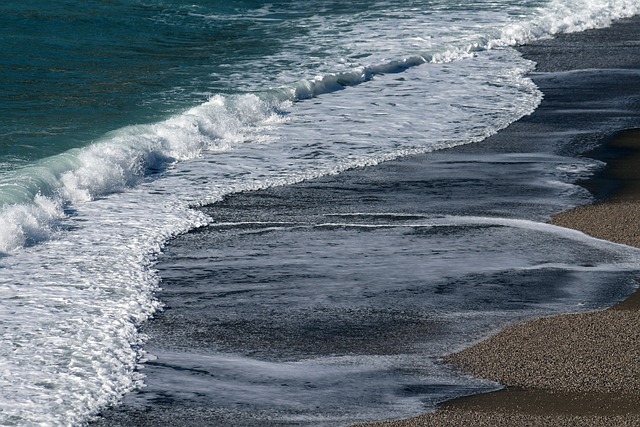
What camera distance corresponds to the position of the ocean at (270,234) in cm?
579

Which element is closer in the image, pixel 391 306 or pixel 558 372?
pixel 558 372

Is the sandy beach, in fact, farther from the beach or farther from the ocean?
the ocean

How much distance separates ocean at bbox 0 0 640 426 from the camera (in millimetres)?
5785

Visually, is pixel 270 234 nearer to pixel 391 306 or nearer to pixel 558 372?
pixel 391 306

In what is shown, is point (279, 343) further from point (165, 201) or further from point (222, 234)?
point (165, 201)

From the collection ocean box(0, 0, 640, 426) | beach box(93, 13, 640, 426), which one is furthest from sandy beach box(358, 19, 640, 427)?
ocean box(0, 0, 640, 426)

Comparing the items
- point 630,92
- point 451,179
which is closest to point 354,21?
point 630,92

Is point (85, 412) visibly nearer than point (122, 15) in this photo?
Yes

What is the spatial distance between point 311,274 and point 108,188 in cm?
305

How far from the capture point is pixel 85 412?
530 centimetres

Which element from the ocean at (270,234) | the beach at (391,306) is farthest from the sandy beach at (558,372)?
the ocean at (270,234)

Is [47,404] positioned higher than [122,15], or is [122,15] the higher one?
[122,15]

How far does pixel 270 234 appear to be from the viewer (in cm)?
832

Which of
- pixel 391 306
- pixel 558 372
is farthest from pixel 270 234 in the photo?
pixel 558 372
